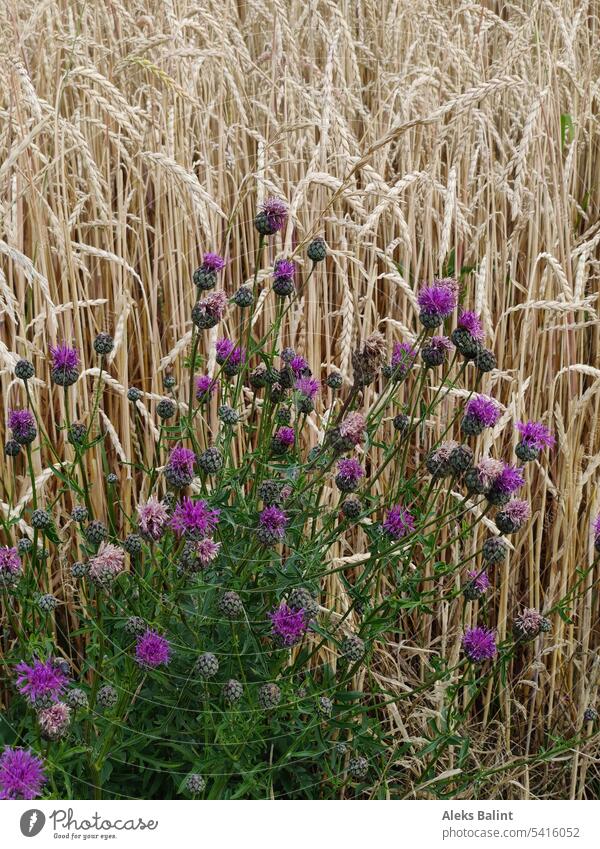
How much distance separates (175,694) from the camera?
1.71 m

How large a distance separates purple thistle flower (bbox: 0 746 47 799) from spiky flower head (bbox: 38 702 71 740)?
0.05 metres

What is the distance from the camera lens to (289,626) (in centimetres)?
160

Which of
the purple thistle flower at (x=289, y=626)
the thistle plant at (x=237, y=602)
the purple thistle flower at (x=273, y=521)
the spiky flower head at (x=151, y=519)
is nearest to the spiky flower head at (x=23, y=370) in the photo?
the thistle plant at (x=237, y=602)

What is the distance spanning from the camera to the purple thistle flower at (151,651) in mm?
1509

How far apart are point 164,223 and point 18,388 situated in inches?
24.9

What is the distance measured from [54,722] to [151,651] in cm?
21

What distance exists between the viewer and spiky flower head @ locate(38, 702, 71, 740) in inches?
53.2

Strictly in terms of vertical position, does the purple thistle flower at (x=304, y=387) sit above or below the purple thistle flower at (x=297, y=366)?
below

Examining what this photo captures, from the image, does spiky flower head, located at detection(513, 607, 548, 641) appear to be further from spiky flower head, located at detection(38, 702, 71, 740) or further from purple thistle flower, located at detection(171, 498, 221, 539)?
spiky flower head, located at detection(38, 702, 71, 740)

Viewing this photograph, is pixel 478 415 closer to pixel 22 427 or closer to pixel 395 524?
pixel 395 524

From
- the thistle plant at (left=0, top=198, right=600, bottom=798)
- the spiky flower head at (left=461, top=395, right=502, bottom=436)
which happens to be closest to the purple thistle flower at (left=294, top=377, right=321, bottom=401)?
the thistle plant at (left=0, top=198, right=600, bottom=798)

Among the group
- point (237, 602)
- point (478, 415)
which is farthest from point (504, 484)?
point (237, 602)

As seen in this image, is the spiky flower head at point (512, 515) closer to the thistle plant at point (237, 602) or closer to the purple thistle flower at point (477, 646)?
the thistle plant at point (237, 602)

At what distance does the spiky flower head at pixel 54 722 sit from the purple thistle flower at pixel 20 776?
1.9 inches
